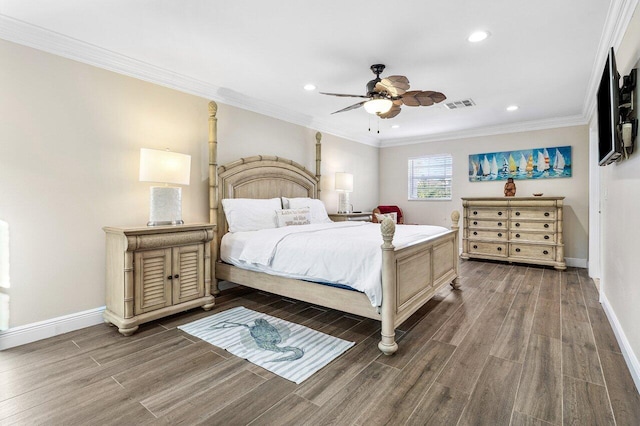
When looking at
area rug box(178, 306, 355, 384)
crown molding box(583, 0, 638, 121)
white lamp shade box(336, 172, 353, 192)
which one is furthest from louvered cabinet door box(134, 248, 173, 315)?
crown molding box(583, 0, 638, 121)

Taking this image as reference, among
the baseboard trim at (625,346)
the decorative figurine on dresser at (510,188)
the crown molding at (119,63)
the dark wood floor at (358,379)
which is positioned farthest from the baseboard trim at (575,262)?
the crown molding at (119,63)

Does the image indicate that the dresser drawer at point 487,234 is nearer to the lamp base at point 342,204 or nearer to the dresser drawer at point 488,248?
the dresser drawer at point 488,248

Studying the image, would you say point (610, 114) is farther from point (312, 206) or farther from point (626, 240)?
point (312, 206)

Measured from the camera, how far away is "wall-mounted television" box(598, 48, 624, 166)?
80.2 inches

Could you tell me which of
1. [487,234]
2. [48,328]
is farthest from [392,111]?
[48,328]

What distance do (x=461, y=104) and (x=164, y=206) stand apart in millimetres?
4063

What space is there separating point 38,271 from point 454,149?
6.49 metres

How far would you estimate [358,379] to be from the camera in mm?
2012

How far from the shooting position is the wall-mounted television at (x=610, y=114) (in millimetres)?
2037

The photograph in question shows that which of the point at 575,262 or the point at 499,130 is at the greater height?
the point at 499,130

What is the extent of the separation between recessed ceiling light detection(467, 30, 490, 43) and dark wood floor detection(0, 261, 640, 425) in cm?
246

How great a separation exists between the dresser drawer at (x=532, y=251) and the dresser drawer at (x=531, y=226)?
0.89 ft

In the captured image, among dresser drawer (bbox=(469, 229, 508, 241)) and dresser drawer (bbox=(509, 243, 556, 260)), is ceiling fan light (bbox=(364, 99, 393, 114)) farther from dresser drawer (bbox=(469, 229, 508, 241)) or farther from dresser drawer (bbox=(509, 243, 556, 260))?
dresser drawer (bbox=(509, 243, 556, 260))

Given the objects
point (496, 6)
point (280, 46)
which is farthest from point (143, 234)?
point (496, 6)
